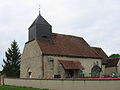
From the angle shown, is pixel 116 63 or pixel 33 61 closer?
pixel 33 61

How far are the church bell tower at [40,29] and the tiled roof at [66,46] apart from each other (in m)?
0.88

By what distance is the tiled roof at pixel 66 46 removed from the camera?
3547 cm

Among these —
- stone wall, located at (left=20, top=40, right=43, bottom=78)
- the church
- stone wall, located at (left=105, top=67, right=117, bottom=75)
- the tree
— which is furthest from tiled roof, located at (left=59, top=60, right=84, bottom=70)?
the tree

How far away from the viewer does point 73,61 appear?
36375 mm

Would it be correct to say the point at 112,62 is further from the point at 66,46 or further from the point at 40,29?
the point at 40,29

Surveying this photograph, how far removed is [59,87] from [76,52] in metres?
16.1

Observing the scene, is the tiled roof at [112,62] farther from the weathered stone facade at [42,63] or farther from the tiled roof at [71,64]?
the tiled roof at [71,64]

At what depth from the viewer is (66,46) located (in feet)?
126

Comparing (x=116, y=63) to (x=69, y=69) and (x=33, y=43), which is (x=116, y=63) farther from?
(x=33, y=43)

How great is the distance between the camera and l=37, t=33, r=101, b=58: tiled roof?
35.5 metres

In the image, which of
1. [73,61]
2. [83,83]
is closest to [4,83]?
[73,61]

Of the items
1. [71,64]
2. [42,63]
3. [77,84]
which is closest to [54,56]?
[42,63]

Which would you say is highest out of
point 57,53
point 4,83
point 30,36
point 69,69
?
point 30,36

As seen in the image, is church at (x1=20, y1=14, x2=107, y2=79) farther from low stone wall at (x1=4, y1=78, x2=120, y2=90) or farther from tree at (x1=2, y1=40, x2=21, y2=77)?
tree at (x1=2, y1=40, x2=21, y2=77)
